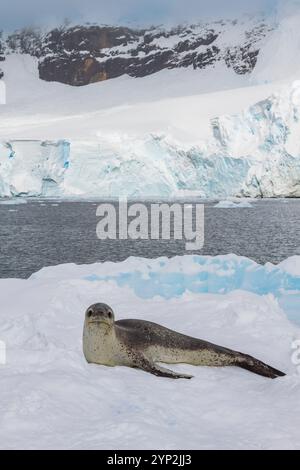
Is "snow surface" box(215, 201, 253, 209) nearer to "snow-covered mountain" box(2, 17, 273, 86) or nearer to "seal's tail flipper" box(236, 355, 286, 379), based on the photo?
"seal's tail flipper" box(236, 355, 286, 379)

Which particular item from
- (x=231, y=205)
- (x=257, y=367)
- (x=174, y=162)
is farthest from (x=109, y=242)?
(x=257, y=367)

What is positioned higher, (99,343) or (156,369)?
(99,343)

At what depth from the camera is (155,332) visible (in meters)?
6.89

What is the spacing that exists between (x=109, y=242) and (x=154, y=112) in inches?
4141

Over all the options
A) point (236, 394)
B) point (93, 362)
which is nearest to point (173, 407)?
point (236, 394)

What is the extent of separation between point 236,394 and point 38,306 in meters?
4.81

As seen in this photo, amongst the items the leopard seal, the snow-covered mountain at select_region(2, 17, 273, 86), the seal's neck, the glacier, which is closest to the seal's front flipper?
the leopard seal

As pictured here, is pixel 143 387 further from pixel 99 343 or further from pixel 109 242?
pixel 109 242

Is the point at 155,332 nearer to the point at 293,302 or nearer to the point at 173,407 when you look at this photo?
the point at 173,407

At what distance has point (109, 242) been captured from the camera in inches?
1538

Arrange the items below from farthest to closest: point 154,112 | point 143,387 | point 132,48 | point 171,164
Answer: point 132,48
point 154,112
point 171,164
point 143,387

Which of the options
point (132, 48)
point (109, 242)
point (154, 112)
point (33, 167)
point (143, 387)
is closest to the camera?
point (143, 387)

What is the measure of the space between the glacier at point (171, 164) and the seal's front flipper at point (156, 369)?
189 ft

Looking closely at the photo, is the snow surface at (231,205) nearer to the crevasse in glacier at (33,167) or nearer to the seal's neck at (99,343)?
the crevasse in glacier at (33,167)
